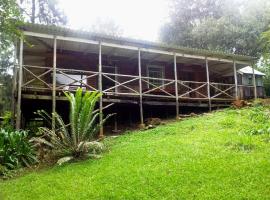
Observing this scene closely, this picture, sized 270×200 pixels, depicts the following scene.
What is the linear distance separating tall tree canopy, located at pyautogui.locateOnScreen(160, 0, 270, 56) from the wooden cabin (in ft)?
40.2

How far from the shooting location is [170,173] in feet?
23.9

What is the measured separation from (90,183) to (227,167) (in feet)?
9.80

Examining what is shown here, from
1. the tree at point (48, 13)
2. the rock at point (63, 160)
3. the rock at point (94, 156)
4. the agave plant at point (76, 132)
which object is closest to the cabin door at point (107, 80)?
the agave plant at point (76, 132)

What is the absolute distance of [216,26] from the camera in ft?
107

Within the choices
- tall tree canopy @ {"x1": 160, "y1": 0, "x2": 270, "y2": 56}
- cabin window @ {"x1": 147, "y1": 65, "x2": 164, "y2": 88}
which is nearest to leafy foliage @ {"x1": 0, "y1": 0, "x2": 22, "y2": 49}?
cabin window @ {"x1": 147, "y1": 65, "x2": 164, "y2": 88}

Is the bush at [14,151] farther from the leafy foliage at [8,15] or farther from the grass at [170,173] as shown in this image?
the leafy foliage at [8,15]

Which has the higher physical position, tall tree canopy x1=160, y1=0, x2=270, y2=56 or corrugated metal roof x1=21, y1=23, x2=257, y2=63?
tall tree canopy x1=160, y1=0, x2=270, y2=56

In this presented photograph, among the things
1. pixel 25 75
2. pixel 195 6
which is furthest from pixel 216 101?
pixel 195 6

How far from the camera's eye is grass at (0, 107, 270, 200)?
6.40m

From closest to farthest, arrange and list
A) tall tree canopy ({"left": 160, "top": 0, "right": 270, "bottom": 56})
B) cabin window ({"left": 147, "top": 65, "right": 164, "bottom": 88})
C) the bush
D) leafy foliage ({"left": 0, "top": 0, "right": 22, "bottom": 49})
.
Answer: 1. leafy foliage ({"left": 0, "top": 0, "right": 22, "bottom": 49})
2. the bush
3. cabin window ({"left": 147, "top": 65, "right": 164, "bottom": 88})
4. tall tree canopy ({"left": 160, "top": 0, "right": 270, "bottom": 56})

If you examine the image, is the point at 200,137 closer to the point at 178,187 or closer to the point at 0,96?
the point at 178,187

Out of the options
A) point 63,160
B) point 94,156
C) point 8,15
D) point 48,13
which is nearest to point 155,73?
point 94,156

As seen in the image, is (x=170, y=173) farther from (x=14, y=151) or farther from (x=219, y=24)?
(x=219, y=24)

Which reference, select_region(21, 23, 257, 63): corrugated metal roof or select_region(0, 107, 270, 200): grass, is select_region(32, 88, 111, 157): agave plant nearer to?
select_region(0, 107, 270, 200): grass
